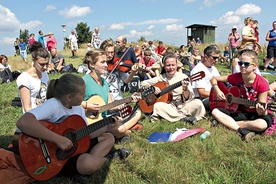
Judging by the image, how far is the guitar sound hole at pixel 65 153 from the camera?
2408 mm

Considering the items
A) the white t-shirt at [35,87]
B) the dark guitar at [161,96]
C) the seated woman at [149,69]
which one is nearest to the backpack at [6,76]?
the seated woman at [149,69]

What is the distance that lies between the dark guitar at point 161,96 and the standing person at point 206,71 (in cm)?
29

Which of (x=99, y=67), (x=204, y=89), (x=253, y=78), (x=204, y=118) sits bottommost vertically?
(x=204, y=118)

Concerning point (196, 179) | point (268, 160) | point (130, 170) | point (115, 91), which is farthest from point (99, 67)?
point (268, 160)

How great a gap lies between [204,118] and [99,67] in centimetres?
192

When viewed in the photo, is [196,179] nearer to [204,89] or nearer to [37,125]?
[37,125]

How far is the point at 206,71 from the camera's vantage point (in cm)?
465

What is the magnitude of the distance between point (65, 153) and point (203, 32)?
35755 mm

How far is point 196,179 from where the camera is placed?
242 centimetres

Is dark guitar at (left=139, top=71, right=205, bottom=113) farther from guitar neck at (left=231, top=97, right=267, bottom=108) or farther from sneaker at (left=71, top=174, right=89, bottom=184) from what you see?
sneaker at (left=71, top=174, right=89, bottom=184)

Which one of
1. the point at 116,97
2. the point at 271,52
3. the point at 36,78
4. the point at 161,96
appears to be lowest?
the point at 161,96

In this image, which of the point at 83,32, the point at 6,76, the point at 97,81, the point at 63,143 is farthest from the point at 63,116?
the point at 83,32

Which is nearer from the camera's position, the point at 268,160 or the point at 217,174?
the point at 217,174

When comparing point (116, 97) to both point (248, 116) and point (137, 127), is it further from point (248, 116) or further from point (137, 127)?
point (248, 116)
